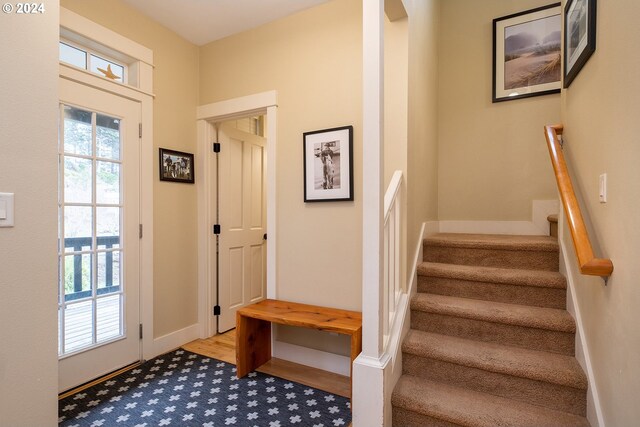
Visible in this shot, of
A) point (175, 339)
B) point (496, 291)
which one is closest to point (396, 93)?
point (496, 291)

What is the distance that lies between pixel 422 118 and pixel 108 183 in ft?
8.11

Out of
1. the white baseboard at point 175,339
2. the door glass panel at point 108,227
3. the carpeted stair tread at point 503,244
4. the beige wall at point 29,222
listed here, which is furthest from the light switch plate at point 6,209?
the carpeted stair tread at point 503,244

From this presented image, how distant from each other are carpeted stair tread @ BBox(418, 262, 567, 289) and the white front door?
2.31m

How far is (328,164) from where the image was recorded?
2496 millimetres

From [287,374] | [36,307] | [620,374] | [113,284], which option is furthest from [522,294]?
[113,284]

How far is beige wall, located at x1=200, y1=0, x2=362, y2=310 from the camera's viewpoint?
2.41m

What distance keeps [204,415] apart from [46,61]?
2014mm

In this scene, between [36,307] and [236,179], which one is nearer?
[36,307]

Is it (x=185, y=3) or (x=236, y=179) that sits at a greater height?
(x=185, y=3)

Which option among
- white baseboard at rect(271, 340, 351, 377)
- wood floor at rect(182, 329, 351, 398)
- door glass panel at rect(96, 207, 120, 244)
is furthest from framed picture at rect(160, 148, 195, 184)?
white baseboard at rect(271, 340, 351, 377)

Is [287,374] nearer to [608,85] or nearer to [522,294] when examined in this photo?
[522,294]

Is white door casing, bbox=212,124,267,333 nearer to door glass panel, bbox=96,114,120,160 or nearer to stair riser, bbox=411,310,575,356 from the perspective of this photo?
door glass panel, bbox=96,114,120,160

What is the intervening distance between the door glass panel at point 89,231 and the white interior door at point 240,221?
3.01 feet

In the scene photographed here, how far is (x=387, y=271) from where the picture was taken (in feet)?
6.02
